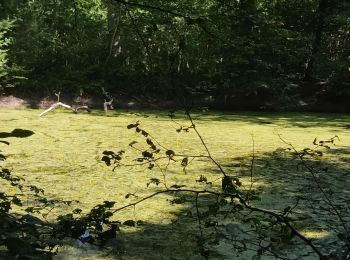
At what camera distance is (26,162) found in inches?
193

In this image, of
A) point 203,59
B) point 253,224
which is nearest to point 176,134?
point 253,224

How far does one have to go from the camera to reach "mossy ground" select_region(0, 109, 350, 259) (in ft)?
9.30

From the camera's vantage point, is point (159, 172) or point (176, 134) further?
point (176, 134)

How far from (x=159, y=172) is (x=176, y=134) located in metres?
2.55

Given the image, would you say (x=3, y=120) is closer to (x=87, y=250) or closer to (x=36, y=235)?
(x=87, y=250)

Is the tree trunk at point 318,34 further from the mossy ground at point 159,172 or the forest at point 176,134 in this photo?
the mossy ground at point 159,172

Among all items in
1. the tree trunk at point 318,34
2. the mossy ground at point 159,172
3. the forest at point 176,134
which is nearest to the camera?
the forest at point 176,134

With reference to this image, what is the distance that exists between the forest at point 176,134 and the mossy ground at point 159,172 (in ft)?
0.06

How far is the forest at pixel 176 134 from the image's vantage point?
1.65 m

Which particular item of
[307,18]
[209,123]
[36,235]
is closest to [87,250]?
[36,235]

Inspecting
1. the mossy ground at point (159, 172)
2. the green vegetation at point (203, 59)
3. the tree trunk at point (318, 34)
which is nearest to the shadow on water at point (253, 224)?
the mossy ground at point (159, 172)

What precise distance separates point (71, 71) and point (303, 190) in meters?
9.99

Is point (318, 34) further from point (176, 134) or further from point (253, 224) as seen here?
point (253, 224)

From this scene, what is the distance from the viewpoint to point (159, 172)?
464 centimetres
